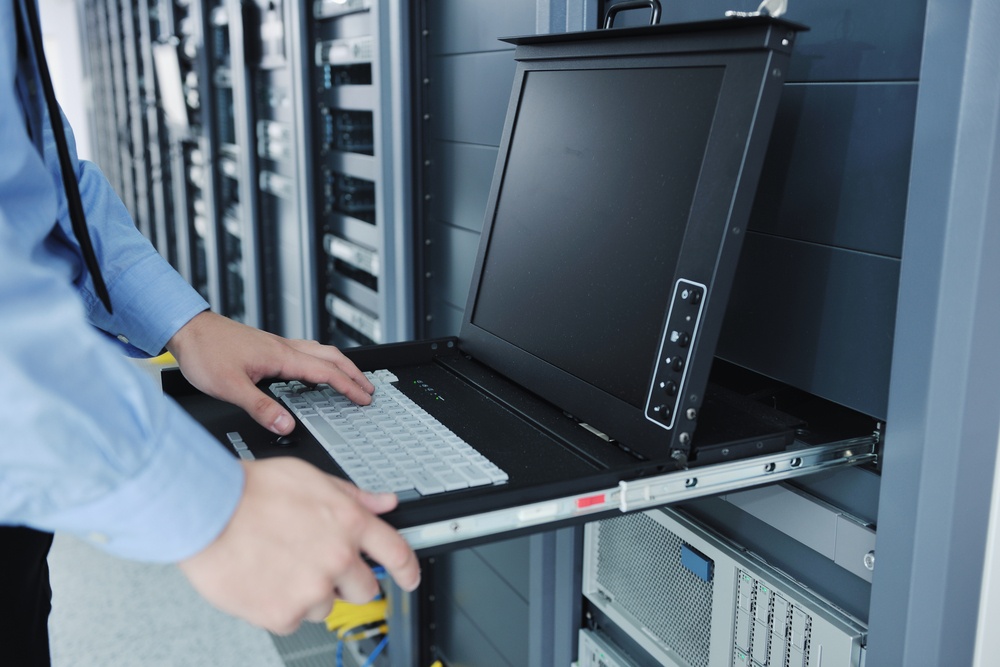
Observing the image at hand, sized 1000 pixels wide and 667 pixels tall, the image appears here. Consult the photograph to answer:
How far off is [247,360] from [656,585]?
792 mm

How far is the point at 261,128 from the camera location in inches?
139

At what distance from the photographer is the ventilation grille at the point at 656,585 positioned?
55.3 inches

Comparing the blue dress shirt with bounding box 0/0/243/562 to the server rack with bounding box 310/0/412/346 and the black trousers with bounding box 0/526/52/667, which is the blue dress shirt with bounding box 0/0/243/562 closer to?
the black trousers with bounding box 0/526/52/667

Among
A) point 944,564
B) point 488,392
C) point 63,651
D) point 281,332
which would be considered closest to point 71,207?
point 488,392

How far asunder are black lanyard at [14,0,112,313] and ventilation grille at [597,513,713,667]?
961 mm

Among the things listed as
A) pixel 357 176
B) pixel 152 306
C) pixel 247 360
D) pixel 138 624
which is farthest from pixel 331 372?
pixel 138 624


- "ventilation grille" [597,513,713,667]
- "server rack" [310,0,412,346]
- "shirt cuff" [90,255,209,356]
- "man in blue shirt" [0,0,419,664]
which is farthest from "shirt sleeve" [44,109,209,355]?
"server rack" [310,0,412,346]

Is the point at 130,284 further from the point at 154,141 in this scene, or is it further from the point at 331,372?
the point at 154,141

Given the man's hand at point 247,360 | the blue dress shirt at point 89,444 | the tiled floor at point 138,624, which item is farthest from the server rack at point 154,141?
the blue dress shirt at point 89,444

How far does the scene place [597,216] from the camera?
1.14 m

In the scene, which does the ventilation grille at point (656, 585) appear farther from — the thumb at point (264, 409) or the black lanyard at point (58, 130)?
the black lanyard at point (58, 130)

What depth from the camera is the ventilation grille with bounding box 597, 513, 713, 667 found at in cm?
140

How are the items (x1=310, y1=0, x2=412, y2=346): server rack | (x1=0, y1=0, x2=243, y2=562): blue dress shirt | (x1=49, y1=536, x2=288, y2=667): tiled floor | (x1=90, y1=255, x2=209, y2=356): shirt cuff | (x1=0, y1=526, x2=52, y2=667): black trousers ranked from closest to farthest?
(x1=0, y1=0, x2=243, y2=562): blue dress shirt < (x1=0, y1=526, x2=52, y2=667): black trousers < (x1=90, y1=255, x2=209, y2=356): shirt cuff < (x1=310, y1=0, x2=412, y2=346): server rack < (x1=49, y1=536, x2=288, y2=667): tiled floor

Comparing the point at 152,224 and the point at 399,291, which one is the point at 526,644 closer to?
the point at 399,291
